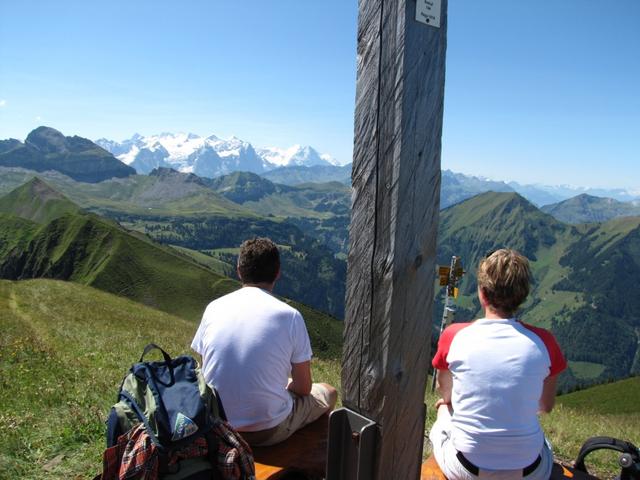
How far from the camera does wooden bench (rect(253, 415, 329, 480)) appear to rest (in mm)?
4875

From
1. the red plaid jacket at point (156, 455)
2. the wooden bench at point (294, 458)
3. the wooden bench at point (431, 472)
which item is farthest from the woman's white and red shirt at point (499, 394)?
the red plaid jacket at point (156, 455)

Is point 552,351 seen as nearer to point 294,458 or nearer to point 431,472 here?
point 431,472

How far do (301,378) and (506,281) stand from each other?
2.63 meters

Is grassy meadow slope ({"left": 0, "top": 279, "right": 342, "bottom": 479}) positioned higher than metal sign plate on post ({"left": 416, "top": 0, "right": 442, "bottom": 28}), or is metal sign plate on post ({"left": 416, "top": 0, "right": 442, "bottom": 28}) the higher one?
metal sign plate on post ({"left": 416, "top": 0, "right": 442, "bottom": 28})

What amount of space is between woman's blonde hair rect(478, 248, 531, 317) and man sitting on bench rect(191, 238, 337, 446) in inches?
76.9

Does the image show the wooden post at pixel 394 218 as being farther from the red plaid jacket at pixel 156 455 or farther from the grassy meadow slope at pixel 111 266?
the grassy meadow slope at pixel 111 266

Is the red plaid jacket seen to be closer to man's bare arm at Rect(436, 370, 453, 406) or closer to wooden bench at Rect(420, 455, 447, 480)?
wooden bench at Rect(420, 455, 447, 480)

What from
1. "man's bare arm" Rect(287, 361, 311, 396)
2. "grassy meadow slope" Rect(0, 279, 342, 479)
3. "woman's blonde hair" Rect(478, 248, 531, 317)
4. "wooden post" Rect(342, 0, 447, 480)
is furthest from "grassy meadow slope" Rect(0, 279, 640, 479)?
"woman's blonde hair" Rect(478, 248, 531, 317)

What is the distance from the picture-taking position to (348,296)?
3.53 metres

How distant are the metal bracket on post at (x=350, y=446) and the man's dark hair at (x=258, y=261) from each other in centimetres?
232

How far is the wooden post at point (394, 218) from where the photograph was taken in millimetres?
3197

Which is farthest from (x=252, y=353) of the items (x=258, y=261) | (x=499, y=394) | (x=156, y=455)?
(x=499, y=394)

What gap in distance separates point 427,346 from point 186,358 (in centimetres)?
243

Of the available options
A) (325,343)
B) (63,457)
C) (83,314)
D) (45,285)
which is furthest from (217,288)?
(63,457)
